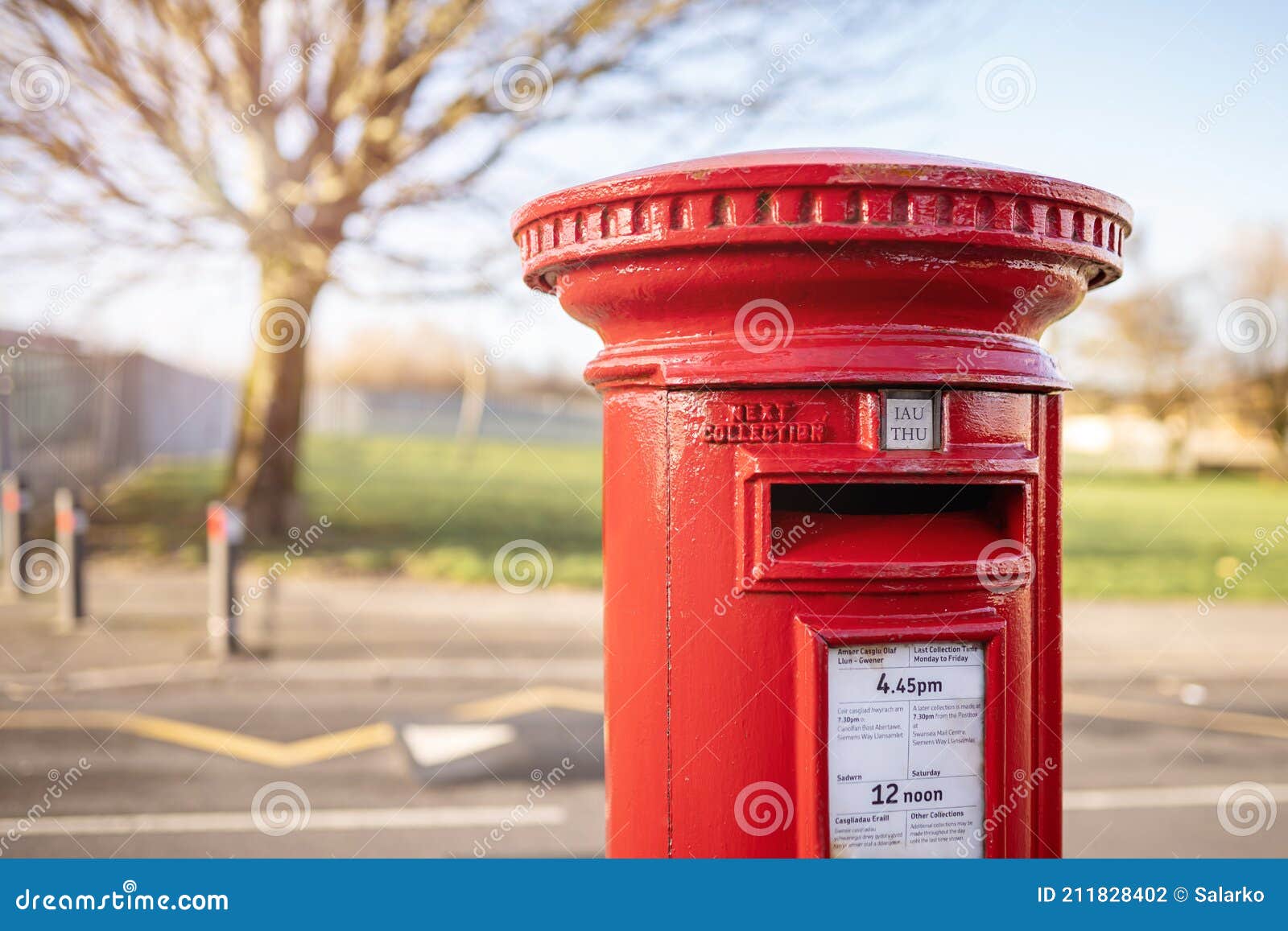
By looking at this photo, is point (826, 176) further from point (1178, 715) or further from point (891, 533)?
point (1178, 715)

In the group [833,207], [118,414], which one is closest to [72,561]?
[833,207]

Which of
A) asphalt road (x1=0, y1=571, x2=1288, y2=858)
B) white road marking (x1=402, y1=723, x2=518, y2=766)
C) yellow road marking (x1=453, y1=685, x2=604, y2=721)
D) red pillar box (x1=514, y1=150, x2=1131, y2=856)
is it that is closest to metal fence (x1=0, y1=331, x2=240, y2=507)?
asphalt road (x1=0, y1=571, x2=1288, y2=858)

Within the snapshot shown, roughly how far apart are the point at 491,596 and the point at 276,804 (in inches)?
189

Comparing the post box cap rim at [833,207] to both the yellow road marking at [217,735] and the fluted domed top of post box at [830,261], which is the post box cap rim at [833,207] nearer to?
the fluted domed top of post box at [830,261]

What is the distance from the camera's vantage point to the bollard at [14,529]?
8.43 meters

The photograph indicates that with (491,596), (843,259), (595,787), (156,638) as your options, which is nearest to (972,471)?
(843,259)

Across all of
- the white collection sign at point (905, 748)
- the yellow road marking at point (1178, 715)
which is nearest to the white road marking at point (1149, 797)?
the yellow road marking at point (1178, 715)

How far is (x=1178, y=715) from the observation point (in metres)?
6.09

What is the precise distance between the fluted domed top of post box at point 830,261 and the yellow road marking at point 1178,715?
5.20 metres

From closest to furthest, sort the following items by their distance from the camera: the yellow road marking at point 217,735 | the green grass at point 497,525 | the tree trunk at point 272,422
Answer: the yellow road marking at point 217,735 → the green grass at point 497,525 → the tree trunk at point 272,422

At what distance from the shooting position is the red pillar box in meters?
1.51

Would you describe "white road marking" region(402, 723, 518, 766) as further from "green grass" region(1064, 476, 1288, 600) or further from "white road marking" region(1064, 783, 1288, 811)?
"green grass" region(1064, 476, 1288, 600)

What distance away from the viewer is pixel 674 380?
61.7 inches

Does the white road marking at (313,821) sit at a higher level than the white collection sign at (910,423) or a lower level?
lower
